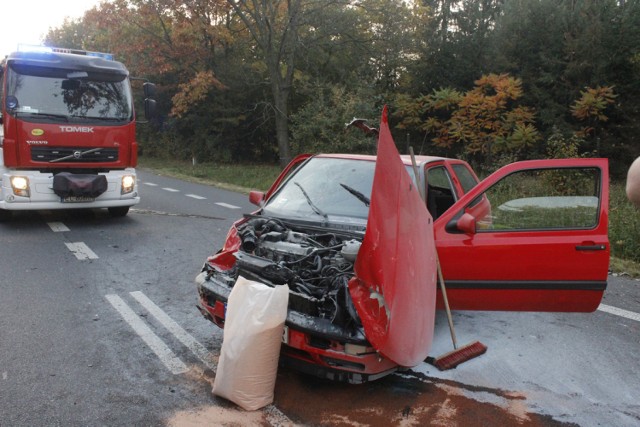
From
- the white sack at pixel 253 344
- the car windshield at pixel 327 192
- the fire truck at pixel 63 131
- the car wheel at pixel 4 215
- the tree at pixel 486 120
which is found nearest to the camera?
the white sack at pixel 253 344

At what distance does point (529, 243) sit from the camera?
400 centimetres

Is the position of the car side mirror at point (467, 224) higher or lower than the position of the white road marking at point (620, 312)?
higher

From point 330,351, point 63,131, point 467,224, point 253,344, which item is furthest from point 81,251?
point 467,224

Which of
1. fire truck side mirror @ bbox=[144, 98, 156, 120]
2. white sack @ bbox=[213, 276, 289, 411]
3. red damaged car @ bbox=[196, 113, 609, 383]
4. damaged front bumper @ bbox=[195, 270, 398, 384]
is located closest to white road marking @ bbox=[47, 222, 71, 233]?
fire truck side mirror @ bbox=[144, 98, 156, 120]

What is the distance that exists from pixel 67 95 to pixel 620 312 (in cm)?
857

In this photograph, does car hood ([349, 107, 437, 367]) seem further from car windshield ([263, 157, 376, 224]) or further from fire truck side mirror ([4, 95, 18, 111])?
fire truck side mirror ([4, 95, 18, 111])

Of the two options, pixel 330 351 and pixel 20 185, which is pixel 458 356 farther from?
pixel 20 185

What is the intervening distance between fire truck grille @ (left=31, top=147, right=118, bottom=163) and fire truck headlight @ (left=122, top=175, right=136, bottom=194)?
384mm

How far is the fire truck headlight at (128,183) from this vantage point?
955 cm

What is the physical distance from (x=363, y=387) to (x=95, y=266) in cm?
431

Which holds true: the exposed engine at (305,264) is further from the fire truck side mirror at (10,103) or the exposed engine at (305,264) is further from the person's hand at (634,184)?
the fire truck side mirror at (10,103)

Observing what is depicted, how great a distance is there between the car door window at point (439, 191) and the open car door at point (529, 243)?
91 centimetres

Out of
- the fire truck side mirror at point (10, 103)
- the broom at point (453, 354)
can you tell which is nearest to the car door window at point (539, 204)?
the broom at point (453, 354)

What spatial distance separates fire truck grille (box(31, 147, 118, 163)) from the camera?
861 cm
